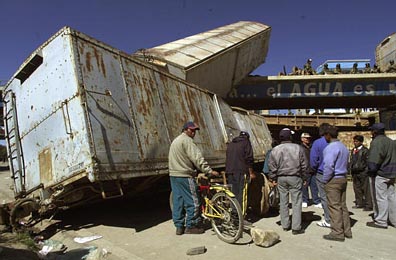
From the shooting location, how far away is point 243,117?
11305 millimetres

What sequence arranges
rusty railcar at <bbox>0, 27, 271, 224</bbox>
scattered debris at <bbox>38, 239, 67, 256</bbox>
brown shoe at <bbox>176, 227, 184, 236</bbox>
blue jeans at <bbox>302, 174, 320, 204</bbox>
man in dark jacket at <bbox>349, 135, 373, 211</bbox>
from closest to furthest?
scattered debris at <bbox>38, 239, 67, 256</bbox> → rusty railcar at <bbox>0, 27, 271, 224</bbox> → brown shoe at <bbox>176, 227, 184, 236</bbox> → man in dark jacket at <bbox>349, 135, 373, 211</bbox> → blue jeans at <bbox>302, 174, 320, 204</bbox>

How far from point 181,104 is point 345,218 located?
12.6ft

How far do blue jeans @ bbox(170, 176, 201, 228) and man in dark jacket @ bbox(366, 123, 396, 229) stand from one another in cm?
309

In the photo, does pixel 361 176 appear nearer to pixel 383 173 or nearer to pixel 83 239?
pixel 383 173

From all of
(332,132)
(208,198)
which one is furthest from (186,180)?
(332,132)

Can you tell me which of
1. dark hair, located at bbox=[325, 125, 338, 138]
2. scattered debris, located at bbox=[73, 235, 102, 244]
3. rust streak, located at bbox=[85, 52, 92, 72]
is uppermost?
rust streak, located at bbox=[85, 52, 92, 72]

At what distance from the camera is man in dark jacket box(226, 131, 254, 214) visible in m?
5.53

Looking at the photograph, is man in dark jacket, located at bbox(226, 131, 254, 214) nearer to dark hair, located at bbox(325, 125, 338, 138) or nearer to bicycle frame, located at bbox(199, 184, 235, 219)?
bicycle frame, located at bbox(199, 184, 235, 219)

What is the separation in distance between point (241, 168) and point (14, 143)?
4202 mm

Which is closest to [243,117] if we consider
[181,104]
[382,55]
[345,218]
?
[181,104]

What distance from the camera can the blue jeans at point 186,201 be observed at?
4832mm

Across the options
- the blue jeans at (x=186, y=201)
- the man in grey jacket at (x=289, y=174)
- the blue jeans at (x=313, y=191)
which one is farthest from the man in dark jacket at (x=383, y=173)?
the blue jeans at (x=186, y=201)

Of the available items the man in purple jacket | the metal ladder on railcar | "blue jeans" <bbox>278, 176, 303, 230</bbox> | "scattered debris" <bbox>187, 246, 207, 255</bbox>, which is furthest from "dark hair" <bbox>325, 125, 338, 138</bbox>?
the metal ladder on railcar

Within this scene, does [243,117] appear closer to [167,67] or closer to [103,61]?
[167,67]
